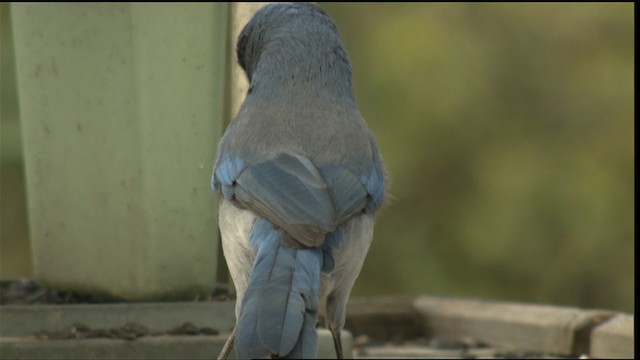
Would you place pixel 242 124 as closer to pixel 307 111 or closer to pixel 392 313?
pixel 307 111

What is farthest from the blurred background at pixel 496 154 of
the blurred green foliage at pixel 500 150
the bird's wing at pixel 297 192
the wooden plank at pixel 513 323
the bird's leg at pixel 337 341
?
the bird's wing at pixel 297 192

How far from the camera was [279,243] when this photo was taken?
4.86 meters

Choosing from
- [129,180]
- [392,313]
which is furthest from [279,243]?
[392,313]

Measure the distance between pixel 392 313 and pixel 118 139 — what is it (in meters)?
2.09

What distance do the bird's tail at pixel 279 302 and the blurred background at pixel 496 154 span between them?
14.4 feet

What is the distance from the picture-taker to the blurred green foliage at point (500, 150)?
9305 millimetres

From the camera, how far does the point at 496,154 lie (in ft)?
31.2

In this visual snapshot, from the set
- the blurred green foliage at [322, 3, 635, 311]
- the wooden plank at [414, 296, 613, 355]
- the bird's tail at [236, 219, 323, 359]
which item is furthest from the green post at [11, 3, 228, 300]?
the blurred green foliage at [322, 3, 635, 311]

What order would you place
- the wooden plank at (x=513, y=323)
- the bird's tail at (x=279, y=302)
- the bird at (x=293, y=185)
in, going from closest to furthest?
the bird's tail at (x=279, y=302) → the bird at (x=293, y=185) → the wooden plank at (x=513, y=323)

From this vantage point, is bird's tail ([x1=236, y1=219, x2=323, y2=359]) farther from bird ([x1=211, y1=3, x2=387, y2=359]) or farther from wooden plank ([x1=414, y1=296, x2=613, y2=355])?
wooden plank ([x1=414, y1=296, x2=613, y2=355])

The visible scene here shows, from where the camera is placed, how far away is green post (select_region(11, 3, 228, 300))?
5875 millimetres

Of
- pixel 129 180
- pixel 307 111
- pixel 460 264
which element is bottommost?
pixel 460 264

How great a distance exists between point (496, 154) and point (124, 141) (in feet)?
13.1

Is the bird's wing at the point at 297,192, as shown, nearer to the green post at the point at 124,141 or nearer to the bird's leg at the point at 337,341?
the bird's leg at the point at 337,341
